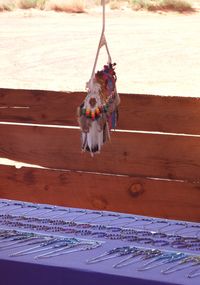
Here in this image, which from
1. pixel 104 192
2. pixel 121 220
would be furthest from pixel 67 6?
pixel 121 220

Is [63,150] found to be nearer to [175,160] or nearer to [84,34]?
[175,160]

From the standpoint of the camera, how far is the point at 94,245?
4.87ft

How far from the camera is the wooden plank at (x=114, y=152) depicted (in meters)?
2.75

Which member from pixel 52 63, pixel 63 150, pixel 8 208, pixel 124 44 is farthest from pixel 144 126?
pixel 124 44

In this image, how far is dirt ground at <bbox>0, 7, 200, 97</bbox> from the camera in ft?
29.5

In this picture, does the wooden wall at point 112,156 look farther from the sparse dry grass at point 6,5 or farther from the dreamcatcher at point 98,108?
the sparse dry grass at point 6,5

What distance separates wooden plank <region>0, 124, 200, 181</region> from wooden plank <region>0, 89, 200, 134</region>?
0.06 meters

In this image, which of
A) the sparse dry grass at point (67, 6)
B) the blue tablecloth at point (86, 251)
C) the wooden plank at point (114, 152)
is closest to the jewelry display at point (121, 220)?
the blue tablecloth at point (86, 251)

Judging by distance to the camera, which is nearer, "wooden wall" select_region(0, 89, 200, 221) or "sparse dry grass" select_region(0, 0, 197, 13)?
"wooden wall" select_region(0, 89, 200, 221)

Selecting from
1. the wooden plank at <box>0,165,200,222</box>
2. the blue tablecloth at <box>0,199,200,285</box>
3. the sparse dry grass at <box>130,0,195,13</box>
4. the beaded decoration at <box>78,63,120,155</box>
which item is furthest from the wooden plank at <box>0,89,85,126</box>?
the sparse dry grass at <box>130,0,195,13</box>

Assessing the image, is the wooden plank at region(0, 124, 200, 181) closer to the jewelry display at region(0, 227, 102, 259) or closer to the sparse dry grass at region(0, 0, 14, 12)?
the jewelry display at region(0, 227, 102, 259)

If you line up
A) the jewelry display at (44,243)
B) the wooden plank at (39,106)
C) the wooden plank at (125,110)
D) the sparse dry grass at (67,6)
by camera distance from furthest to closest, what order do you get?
the sparse dry grass at (67,6), the wooden plank at (39,106), the wooden plank at (125,110), the jewelry display at (44,243)

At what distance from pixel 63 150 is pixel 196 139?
2.07 ft

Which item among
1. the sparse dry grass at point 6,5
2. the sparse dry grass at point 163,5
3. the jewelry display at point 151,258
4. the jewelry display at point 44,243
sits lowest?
the jewelry display at point 44,243
